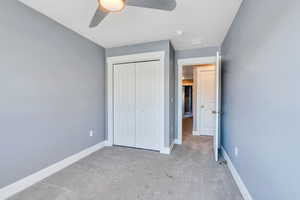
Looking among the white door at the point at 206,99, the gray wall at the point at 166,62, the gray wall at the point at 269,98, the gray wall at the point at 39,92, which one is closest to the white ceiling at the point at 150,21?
the gray wall at the point at 166,62

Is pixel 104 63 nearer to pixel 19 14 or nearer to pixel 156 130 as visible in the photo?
pixel 19 14

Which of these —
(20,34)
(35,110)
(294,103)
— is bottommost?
(35,110)

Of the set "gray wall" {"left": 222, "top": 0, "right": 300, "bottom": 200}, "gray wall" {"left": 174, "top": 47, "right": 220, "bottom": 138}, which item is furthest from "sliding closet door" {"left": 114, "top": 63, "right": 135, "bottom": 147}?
"gray wall" {"left": 222, "top": 0, "right": 300, "bottom": 200}

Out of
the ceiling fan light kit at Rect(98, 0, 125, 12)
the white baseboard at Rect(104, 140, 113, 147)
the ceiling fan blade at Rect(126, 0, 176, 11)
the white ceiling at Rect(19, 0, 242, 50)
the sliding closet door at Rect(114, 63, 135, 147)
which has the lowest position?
the white baseboard at Rect(104, 140, 113, 147)

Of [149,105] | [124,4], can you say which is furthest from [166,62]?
[124,4]

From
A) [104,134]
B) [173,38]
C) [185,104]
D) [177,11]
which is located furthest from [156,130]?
[185,104]

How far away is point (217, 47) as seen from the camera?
3.27 m

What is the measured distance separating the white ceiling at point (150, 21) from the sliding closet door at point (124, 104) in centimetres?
68

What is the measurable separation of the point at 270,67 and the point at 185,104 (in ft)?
27.2

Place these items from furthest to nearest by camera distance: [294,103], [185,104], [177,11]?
[185,104]
[177,11]
[294,103]

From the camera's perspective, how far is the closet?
3.07 metres

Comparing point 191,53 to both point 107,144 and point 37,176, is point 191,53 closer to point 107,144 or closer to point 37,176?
point 107,144

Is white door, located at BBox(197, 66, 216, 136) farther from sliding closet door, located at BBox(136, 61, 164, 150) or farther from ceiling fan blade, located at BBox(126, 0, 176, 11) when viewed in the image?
ceiling fan blade, located at BBox(126, 0, 176, 11)

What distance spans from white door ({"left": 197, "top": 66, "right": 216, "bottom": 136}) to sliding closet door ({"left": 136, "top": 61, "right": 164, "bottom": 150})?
1.98m
